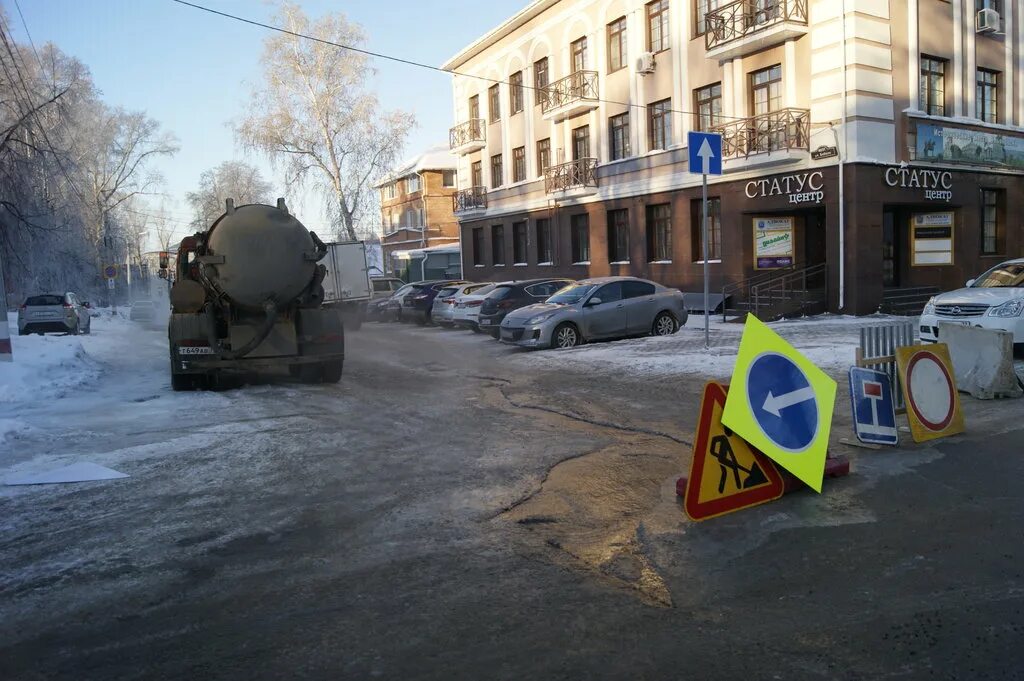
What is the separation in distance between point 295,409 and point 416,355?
24.1 feet

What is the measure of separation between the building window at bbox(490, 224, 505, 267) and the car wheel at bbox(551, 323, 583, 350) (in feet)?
73.6

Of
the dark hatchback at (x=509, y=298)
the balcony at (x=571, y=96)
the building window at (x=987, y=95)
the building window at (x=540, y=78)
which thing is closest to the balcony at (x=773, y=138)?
the dark hatchback at (x=509, y=298)

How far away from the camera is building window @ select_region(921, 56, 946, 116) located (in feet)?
77.4

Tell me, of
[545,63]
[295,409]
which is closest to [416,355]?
[295,409]

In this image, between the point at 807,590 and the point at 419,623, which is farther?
the point at 807,590

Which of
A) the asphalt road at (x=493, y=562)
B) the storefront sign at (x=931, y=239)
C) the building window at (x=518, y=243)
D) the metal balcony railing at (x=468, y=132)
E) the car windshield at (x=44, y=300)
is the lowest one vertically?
the asphalt road at (x=493, y=562)

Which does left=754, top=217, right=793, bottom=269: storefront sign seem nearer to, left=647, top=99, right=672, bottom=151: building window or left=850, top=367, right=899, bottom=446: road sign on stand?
left=647, top=99, right=672, bottom=151: building window

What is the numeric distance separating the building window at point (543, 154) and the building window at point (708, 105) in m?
9.59

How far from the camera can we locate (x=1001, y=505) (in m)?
5.73

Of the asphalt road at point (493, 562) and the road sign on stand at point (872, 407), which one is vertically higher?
the road sign on stand at point (872, 407)

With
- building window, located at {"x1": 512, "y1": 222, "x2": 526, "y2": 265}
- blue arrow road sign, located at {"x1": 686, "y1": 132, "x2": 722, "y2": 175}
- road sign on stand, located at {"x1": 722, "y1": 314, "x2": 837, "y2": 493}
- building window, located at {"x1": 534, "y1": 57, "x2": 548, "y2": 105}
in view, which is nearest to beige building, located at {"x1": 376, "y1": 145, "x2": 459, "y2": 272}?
building window, located at {"x1": 512, "y1": 222, "x2": 526, "y2": 265}

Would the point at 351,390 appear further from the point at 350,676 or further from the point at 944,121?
the point at 944,121

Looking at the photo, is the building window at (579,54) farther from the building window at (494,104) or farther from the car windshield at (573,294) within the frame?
the car windshield at (573,294)

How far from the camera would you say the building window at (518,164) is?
3735cm
